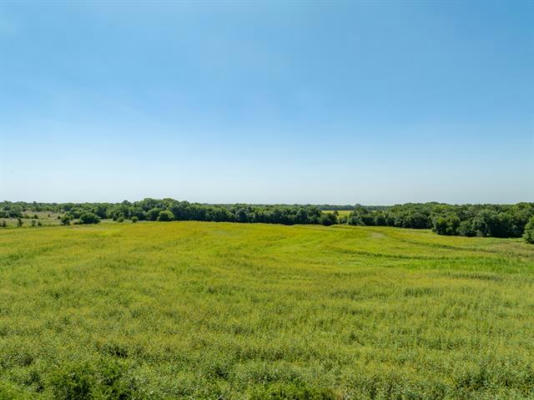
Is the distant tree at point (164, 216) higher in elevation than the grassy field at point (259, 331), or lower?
higher

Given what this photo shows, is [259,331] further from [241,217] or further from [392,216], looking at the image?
[241,217]

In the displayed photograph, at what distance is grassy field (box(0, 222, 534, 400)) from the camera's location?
7.92 meters

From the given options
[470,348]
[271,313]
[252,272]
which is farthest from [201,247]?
[470,348]

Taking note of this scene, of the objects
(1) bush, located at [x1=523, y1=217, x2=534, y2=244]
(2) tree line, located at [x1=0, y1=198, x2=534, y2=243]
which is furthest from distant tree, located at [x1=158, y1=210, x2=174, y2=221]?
(1) bush, located at [x1=523, y1=217, x2=534, y2=244]

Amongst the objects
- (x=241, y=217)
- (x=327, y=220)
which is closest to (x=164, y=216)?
(x=241, y=217)

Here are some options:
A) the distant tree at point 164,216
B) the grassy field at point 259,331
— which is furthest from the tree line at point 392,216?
the grassy field at point 259,331

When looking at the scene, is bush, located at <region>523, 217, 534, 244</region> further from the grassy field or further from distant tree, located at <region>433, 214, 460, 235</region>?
the grassy field

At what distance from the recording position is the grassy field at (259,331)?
26.0ft

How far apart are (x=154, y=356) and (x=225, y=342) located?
8.53 ft

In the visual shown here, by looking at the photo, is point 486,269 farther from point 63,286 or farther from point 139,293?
point 63,286

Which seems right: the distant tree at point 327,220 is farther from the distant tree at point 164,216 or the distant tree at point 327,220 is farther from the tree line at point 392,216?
the distant tree at point 164,216

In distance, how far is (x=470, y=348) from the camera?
10.5 m

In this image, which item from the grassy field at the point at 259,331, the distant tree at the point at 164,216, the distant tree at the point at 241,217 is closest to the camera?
the grassy field at the point at 259,331

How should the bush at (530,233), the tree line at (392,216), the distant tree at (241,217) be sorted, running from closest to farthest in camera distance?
1. the bush at (530,233)
2. the tree line at (392,216)
3. the distant tree at (241,217)
